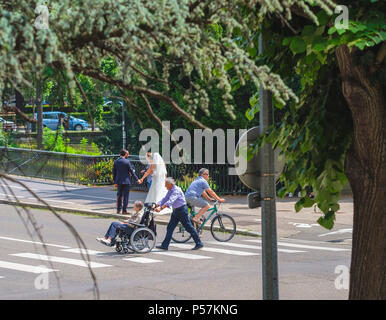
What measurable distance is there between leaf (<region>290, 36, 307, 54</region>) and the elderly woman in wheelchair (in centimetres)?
889

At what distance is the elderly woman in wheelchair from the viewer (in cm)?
1495

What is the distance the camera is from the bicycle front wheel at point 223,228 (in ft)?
56.4

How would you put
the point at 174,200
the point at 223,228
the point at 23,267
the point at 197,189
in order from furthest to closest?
the point at 223,228 → the point at 197,189 → the point at 174,200 → the point at 23,267

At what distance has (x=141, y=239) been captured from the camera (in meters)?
15.1

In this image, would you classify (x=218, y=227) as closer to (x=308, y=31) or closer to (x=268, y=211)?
(x=268, y=211)

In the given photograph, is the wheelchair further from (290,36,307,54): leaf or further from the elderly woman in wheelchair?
(290,36,307,54): leaf

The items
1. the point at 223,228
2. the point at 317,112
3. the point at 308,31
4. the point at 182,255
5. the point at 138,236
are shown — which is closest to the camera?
the point at 308,31

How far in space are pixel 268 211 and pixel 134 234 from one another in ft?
25.0

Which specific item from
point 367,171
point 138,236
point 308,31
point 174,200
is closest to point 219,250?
point 174,200

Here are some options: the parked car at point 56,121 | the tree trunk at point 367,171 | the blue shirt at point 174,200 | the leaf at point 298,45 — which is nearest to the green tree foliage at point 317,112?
the leaf at point 298,45

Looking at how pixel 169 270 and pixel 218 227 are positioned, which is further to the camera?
pixel 218 227

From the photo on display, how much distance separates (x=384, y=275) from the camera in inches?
275
